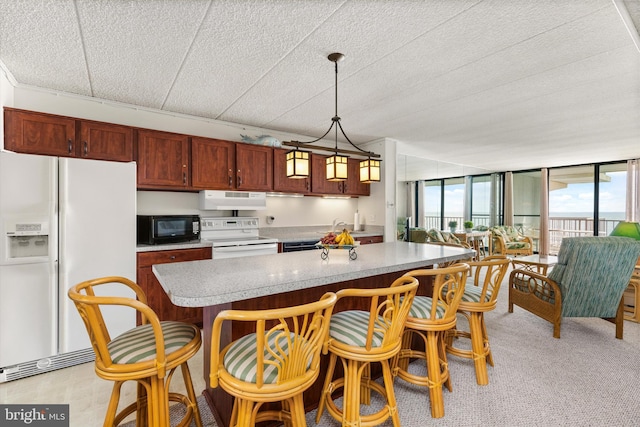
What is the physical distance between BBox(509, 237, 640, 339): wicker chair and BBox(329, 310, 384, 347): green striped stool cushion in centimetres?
235

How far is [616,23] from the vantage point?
1851 mm

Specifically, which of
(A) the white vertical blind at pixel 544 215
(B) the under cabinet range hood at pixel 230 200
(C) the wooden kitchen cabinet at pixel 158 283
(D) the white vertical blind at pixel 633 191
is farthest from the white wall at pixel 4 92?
(D) the white vertical blind at pixel 633 191

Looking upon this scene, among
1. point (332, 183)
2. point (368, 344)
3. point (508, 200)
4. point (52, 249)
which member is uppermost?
point (332, 183)

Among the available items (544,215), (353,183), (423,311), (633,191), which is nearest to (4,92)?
(423,311)

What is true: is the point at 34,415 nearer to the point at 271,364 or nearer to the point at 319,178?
the point at 271,364

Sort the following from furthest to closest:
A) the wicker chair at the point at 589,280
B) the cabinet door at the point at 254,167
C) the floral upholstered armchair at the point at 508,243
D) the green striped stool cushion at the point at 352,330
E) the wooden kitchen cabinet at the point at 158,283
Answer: the floral upholstered armchair at the point at 508,243
the cabinet door at the point at 254,167
the wooden kitchen cabinet at the point at 158,283
the wicker chair at the point at 589,280
the green striped stool cushion at the point at 352,330

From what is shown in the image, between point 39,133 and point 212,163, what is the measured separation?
4.98 feet

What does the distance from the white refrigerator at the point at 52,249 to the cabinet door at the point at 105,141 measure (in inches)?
19.9

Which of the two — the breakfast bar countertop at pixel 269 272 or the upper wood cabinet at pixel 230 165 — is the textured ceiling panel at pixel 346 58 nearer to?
the upper wood cabinet at pixel 230 165

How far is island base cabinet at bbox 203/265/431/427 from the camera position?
1.58m

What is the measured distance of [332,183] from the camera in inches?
181

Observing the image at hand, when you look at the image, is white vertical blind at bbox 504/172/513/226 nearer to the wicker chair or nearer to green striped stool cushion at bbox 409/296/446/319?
the wicker chair

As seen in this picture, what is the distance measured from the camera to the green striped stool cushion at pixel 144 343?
1.26 metres

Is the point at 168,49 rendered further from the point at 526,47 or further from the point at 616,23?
the point at 616,23
